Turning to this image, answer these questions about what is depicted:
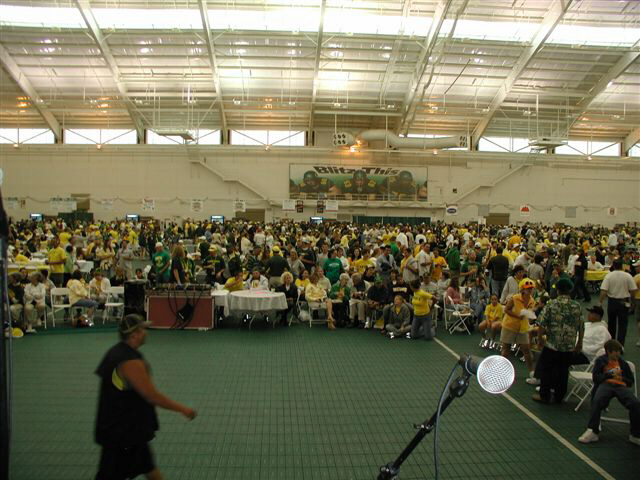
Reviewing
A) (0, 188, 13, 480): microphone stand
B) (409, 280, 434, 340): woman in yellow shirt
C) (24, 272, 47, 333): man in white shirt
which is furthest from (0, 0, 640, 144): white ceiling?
(0, 188, 13, 480): microphone stand

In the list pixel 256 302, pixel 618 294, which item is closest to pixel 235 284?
pixel 256 302

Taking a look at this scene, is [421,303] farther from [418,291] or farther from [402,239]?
[402,239]

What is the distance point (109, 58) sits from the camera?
23.8 m

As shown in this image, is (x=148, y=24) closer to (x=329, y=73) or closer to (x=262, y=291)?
(x=329, y=73)

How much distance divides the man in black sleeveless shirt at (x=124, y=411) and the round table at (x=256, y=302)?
6.43 metres

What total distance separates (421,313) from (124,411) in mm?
6745

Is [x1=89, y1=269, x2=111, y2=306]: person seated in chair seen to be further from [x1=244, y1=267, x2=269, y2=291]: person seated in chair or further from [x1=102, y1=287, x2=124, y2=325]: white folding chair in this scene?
[x1=244, y1=267, x2=269, y2=291]: person seated in chair

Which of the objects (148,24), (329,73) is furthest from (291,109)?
(148,24)

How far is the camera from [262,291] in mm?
10203

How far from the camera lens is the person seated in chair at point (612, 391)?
4883 millimetres

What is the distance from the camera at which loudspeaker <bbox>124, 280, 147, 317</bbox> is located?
32.4 ft

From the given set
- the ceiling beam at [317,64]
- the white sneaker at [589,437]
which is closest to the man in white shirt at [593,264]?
the white sneaker at [589,437]

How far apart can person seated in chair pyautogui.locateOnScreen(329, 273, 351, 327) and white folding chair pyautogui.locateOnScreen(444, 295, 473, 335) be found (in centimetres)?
195

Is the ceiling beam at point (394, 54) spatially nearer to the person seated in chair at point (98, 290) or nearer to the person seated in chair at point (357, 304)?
the person seated in chair at point (357, 304)
